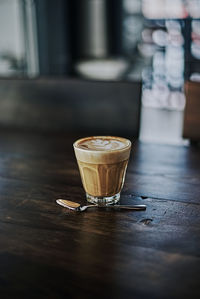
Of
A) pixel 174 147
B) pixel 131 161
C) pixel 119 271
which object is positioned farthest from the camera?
pixel 174 147

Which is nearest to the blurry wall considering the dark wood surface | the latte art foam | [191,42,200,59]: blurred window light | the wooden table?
the dark wood surface

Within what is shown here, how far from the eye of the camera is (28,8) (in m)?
3.64

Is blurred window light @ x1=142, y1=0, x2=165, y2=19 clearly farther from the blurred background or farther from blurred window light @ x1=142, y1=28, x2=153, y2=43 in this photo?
blurred window light @ x1=142, y1=28, x2=153, y2=43

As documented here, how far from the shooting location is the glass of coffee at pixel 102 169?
2.50 ft

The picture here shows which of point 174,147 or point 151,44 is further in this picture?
point 151,44

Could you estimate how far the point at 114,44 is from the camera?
4.40m

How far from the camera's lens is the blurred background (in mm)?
3783

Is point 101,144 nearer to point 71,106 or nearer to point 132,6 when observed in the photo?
point 71,106

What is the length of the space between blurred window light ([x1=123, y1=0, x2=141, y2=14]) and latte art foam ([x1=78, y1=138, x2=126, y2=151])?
3.77m

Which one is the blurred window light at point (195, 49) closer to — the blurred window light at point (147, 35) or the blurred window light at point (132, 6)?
the blurred window light at point (147, 35)

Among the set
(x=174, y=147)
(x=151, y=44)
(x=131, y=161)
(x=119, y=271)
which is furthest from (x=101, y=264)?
(x=151, y=44)

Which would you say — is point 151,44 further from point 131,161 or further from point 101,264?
point 101,264

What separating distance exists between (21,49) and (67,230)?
11.5 ft

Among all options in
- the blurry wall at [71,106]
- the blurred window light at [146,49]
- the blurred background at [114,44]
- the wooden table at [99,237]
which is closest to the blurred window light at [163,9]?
the blurred background at [114,44]
